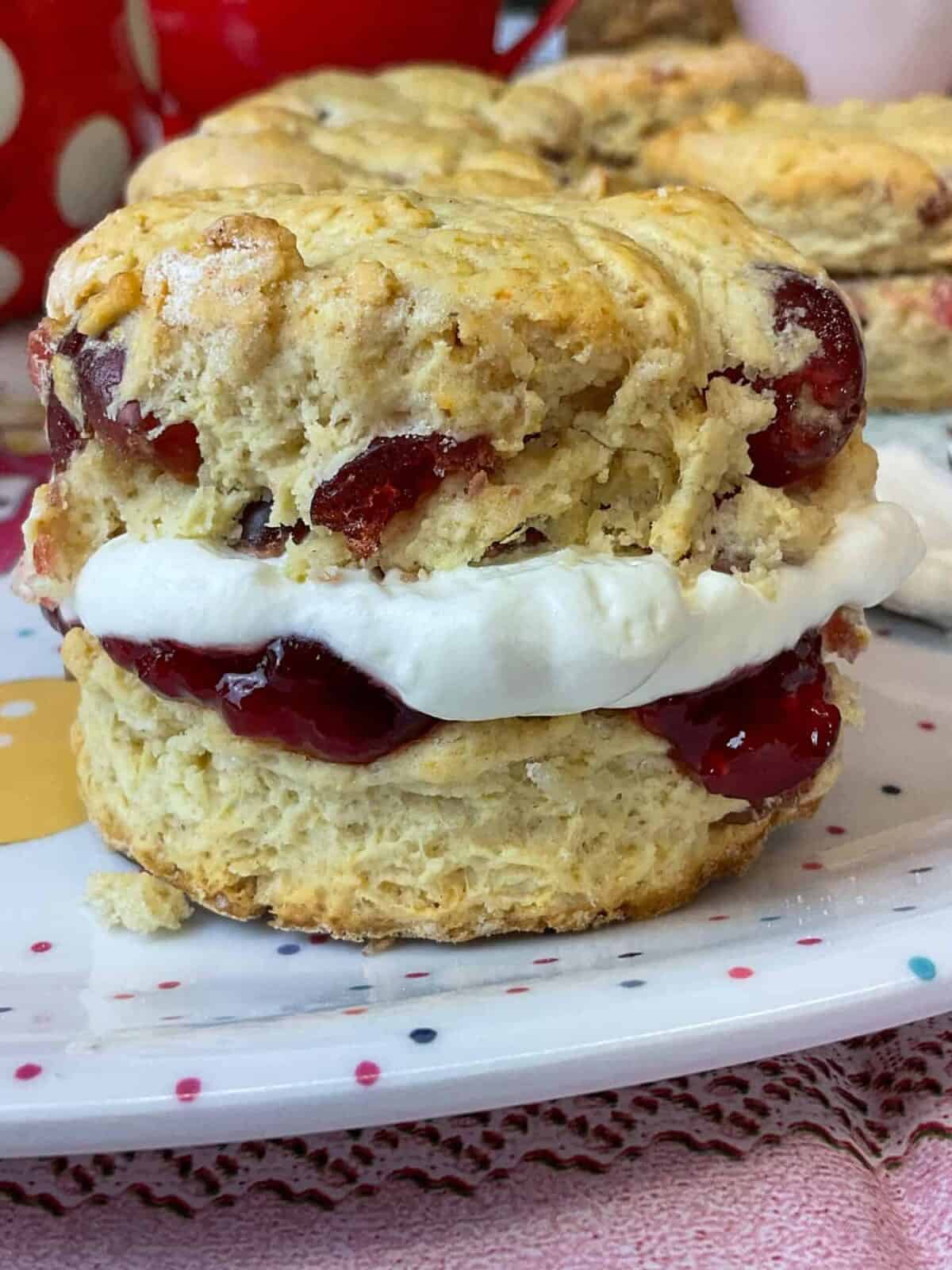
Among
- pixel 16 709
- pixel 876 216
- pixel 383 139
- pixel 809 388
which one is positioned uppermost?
pixel 809 388

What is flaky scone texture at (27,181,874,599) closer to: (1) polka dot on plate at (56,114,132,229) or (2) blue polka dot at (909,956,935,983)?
(2) blue polka dot at (909,956,935,983)

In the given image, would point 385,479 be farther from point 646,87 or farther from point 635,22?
point 635,22

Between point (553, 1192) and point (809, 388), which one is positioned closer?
point (553, 1192)

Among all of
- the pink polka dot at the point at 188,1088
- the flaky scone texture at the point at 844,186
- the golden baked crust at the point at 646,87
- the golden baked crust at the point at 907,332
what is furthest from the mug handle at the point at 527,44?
the pink polka dot at the point at 188,1088

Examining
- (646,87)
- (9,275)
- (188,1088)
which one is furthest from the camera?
(646,87)

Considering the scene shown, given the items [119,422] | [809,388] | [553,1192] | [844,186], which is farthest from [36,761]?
[844,186]

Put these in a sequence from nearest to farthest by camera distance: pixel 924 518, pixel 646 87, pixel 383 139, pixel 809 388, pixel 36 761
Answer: pixel 809 388
pixel 36 761
pixel 924 518
pixel 383 139
pixel 646 87
